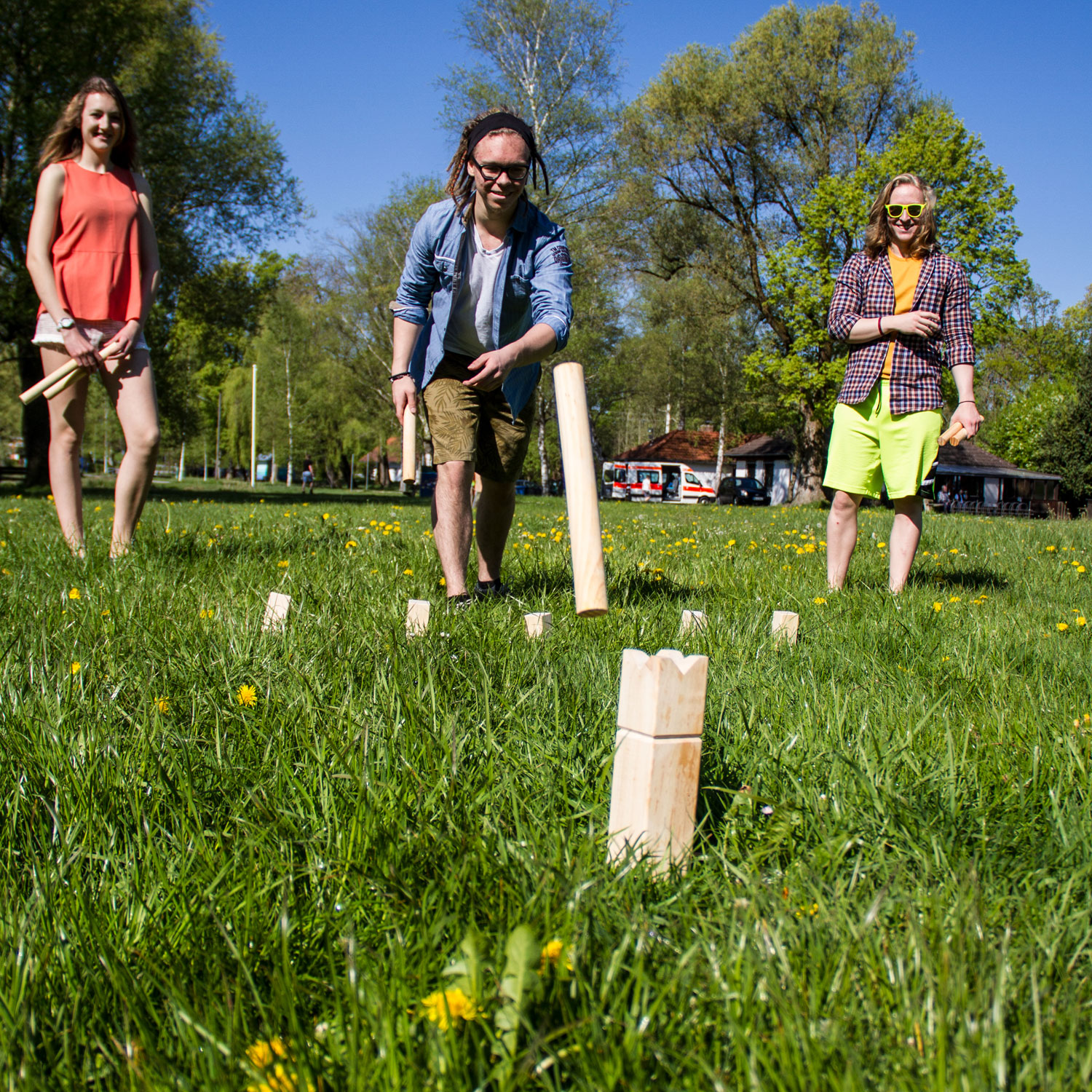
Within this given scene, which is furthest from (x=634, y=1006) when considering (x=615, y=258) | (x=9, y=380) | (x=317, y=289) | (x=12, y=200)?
(x=9, y=380)

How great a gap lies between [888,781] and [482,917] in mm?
857

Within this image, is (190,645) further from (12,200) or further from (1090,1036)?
(12,200)

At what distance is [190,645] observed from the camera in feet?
9.53

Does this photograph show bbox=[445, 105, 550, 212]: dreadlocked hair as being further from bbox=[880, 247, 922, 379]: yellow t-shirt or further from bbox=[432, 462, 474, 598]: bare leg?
bbox=[880, 247, 922, 379]: yellow t-shirt

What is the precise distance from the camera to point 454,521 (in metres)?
3.94

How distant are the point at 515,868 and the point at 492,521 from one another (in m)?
3.03

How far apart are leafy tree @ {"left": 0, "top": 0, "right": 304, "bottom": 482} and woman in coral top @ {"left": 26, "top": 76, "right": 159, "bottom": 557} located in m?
15.5

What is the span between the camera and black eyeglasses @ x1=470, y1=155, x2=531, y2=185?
140 inches

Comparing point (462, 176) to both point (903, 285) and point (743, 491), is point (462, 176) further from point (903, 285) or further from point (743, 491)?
point (743, 491)

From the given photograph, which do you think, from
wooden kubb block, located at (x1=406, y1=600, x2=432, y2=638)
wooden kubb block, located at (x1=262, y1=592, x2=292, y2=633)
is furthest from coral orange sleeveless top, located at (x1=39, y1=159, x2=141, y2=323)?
wooden kubb block, located at (x1=406, y1=600, x2=432, y2=638)

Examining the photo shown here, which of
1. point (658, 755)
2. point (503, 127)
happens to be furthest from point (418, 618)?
point (503, 127)

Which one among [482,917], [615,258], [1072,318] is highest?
[1072,318]

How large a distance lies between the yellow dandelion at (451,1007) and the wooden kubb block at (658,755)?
17.3 inches

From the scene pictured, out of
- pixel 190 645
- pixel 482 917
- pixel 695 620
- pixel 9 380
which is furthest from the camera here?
pixel 9 380
